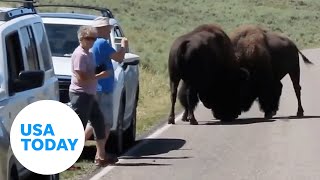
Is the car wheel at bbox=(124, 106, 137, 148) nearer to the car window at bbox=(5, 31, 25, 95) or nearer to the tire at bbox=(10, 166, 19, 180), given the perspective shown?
the car window at bbox=(5, 31, 25, 95)

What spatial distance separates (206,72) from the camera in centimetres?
2025

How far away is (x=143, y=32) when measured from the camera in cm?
5775

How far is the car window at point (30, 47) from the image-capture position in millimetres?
10484

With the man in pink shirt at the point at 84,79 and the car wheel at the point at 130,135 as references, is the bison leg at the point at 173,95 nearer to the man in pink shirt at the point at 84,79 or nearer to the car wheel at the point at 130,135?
the car wheel at the point at 130,135

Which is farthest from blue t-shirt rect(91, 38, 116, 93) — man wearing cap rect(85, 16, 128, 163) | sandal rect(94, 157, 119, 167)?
sandal rect(94, 157, 119, 167)

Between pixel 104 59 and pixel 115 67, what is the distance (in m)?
1.57

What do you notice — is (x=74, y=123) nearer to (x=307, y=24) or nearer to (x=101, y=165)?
(x=101, y=165)

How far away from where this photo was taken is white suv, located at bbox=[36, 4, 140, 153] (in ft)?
48.1

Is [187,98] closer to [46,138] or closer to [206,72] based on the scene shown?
[206,72]

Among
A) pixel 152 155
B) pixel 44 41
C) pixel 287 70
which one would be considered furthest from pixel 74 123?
pixel 287 70

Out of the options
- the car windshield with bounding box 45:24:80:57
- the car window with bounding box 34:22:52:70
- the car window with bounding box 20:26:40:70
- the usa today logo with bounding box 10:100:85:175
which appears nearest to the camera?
the usa today logo with bounding box 10:100:85:175

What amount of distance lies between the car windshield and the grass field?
16693mm

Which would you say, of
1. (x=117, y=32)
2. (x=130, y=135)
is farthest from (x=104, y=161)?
(x=117, y=32)

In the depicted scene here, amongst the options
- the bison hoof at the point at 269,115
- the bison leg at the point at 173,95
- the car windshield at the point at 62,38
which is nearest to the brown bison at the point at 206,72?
the bison leg at the point at 173,95
